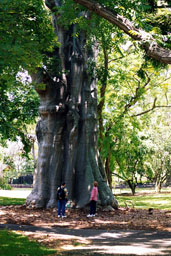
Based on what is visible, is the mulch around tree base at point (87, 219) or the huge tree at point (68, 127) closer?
the mulch around tree base at point (87, 219)

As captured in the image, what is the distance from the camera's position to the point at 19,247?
8.58 meters

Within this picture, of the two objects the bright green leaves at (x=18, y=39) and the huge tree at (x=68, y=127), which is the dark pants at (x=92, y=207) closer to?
the huge tree at (x=68, y=127)

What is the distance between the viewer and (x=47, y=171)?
17.3 m

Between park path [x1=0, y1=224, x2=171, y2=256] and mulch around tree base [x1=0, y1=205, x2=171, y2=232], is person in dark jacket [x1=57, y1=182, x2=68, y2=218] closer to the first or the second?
mulch around tree base [x1=0, y1=205, x2=171, y2=232]

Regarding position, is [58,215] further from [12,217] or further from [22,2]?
[22,2]

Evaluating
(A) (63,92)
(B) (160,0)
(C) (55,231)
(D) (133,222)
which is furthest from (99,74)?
(C) (55,231)

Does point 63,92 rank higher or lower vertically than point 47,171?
higher

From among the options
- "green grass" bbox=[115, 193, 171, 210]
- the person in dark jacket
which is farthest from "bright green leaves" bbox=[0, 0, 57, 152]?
"green grass" bbox=[115, 193, 171, 210]

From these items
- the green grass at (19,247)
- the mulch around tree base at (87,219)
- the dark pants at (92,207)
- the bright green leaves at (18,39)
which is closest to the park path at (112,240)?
the green grass at (19,247)

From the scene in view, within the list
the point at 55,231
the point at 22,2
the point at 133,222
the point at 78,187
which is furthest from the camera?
the point at 78,187

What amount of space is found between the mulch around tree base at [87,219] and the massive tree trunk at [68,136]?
81 cm

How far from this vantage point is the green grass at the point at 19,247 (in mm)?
8016

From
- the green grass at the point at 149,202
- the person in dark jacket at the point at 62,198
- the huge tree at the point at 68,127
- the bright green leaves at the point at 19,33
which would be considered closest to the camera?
the bright green leaves at the point at 19,33

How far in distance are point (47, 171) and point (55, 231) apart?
6.12 m
